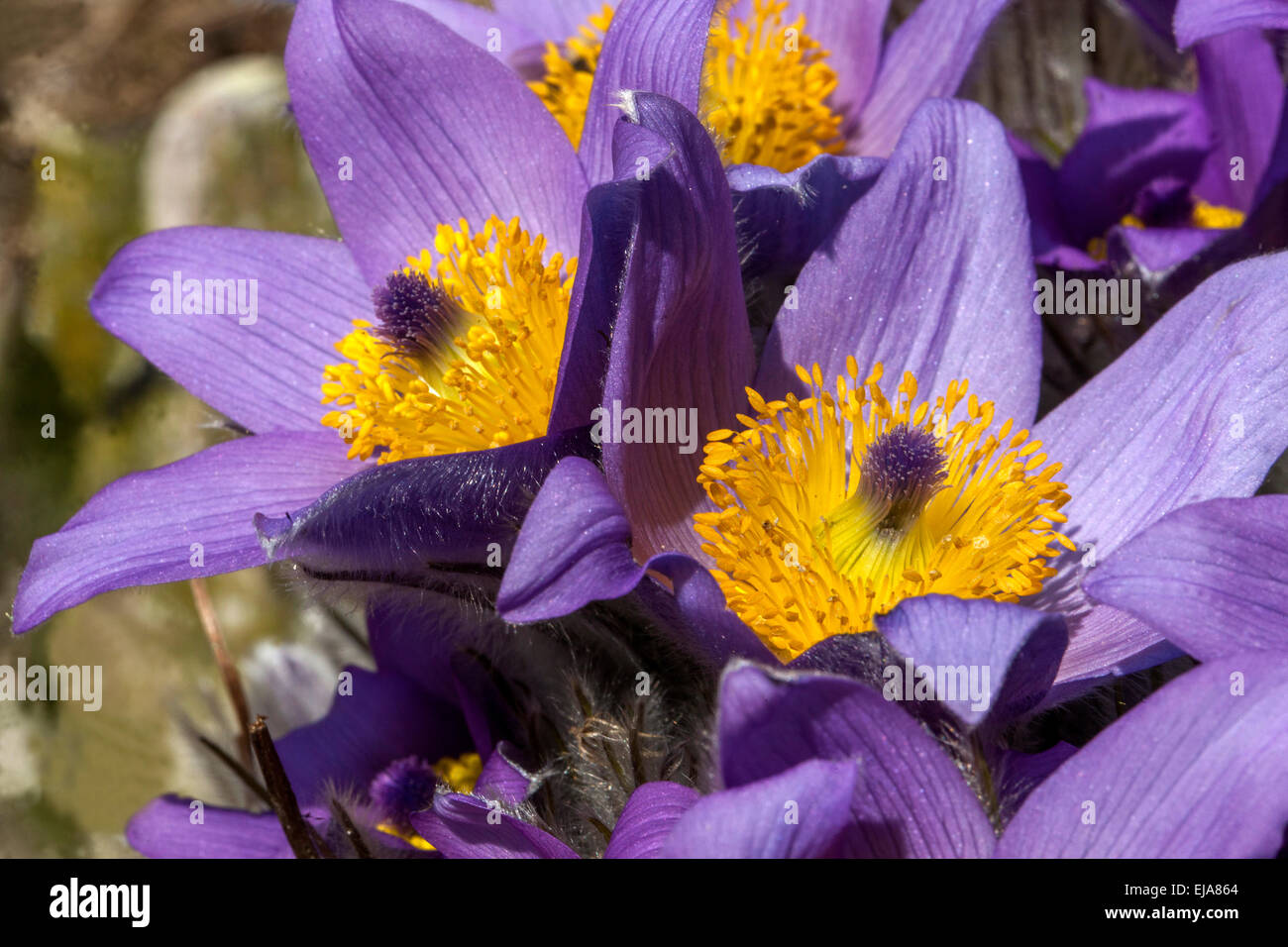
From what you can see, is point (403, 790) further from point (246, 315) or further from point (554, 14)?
point (554, 14)

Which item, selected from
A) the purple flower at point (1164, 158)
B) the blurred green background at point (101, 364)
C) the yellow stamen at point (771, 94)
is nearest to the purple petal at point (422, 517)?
the yellow stamen at point (771, 94)

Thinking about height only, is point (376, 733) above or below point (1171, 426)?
below

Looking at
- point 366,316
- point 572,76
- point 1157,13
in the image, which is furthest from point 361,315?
point 1157,13

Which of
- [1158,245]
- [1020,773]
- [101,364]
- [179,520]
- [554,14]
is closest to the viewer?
[1020,773]

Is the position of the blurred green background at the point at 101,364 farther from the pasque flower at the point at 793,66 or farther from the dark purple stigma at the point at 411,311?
the dark purple stigma at the point at 411,311
